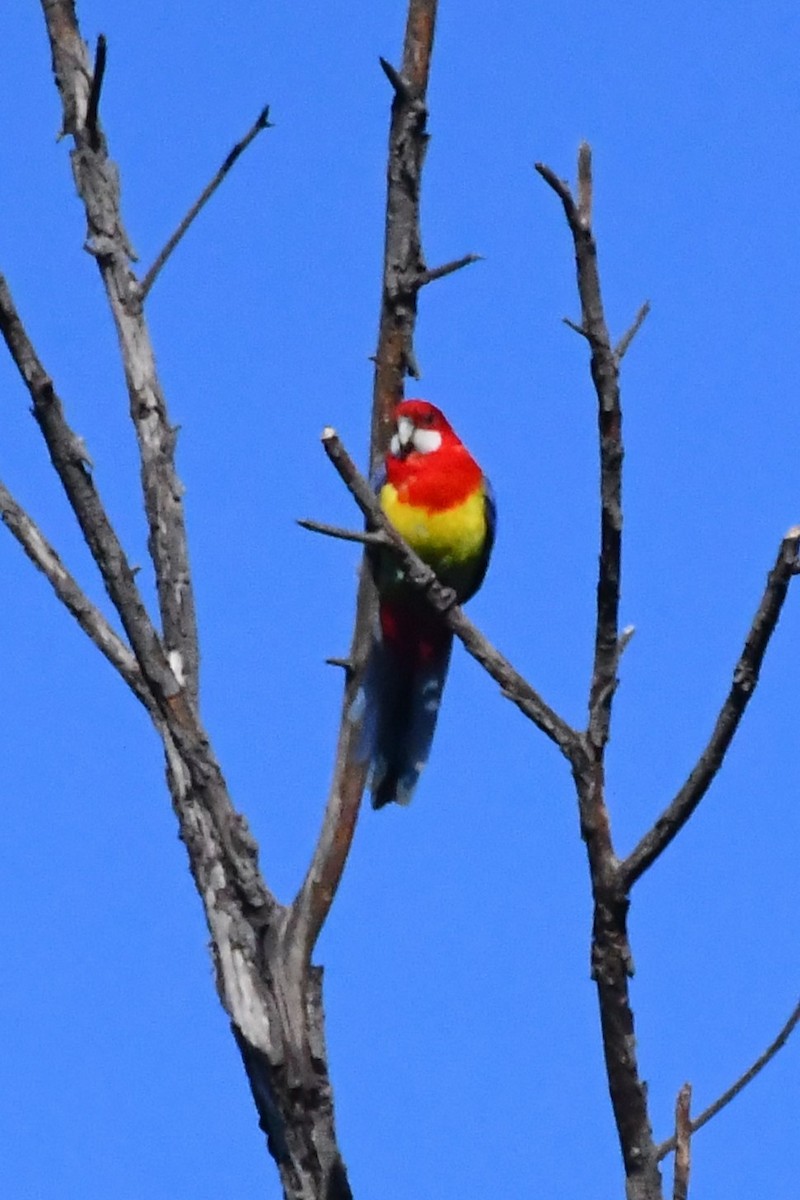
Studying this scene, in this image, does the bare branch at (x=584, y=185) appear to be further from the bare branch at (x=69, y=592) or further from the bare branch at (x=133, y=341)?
the bare branch at (x=69, y=592)

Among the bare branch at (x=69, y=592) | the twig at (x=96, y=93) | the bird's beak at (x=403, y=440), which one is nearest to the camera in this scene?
the twig at (x=96, y=93)

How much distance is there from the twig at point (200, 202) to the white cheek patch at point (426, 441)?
109cm

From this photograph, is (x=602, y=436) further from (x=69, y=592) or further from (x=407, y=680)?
(x=407, y=680)

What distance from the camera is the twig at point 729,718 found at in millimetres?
3125

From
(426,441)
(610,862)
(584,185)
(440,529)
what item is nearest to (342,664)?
(440,529)

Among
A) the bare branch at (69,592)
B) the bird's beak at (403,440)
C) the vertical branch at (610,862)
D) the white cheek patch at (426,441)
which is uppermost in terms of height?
the white cheek patch at (426,441)

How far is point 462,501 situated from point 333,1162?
2.34 metres

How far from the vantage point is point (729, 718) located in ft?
10.5

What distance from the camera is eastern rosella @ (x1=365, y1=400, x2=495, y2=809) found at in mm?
5484

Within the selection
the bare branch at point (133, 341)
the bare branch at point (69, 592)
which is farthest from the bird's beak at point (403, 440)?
the bare branch at point (69, 592)

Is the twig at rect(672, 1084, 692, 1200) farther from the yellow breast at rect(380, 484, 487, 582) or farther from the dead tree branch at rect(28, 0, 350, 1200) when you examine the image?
the yellow breast at rect(380, 484, 487, 582)

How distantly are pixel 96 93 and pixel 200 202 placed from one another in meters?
0.42

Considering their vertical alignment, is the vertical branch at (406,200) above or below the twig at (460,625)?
above

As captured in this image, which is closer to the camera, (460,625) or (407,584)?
(460,625)
